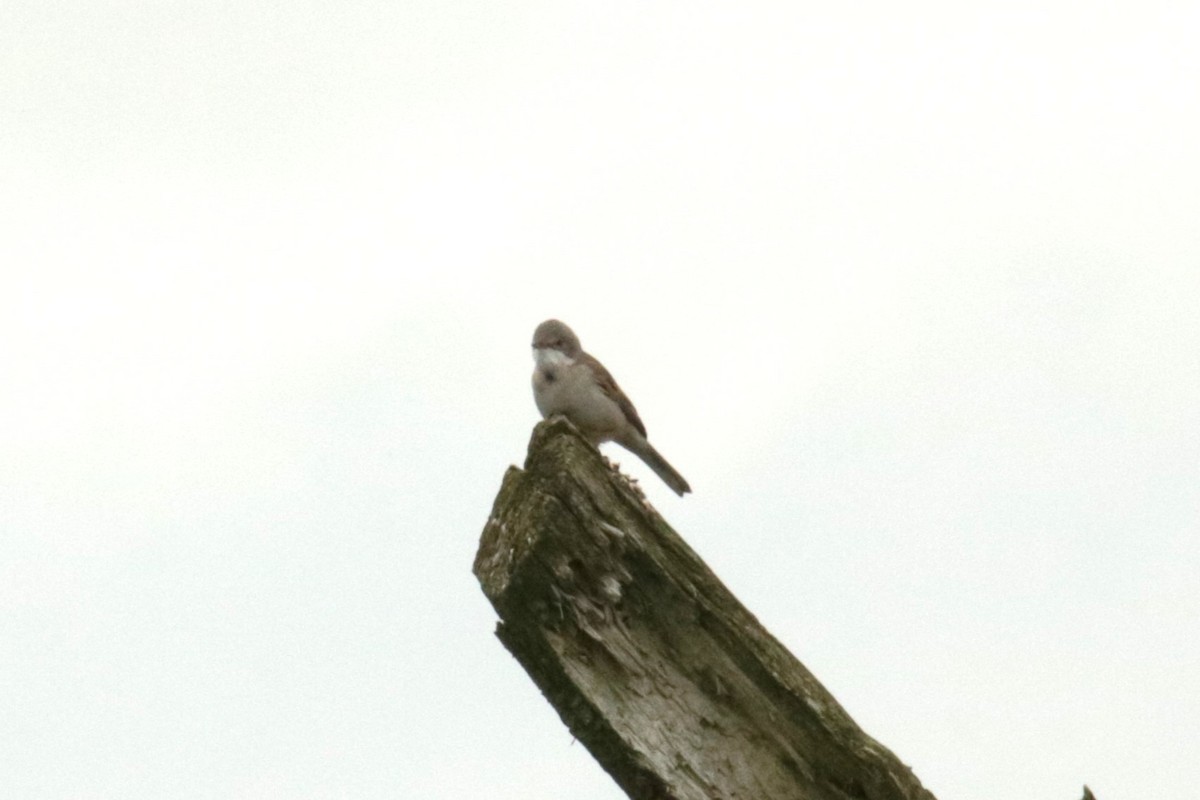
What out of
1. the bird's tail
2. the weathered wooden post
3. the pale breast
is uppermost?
the pale breast

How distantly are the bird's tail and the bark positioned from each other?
8.47 meters

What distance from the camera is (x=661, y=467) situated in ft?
48.5

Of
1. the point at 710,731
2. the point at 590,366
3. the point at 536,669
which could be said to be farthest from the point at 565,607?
the point at 590,366

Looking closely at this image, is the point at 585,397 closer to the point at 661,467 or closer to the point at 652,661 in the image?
the point at 661,467

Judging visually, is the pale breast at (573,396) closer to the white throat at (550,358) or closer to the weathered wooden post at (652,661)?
the white throat at (550,358)

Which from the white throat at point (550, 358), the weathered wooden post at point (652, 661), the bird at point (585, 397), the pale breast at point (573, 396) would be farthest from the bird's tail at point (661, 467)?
the weathered wooden post at point (652, 661)

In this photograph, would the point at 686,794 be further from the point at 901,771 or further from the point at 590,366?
the point at 590,366

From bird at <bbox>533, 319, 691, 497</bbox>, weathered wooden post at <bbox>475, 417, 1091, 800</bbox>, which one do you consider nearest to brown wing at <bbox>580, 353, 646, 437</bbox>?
bird at <bbox>533, 319, 691, 497</bbox>

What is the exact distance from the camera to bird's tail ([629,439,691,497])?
14.7 meters

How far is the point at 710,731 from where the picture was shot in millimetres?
5828

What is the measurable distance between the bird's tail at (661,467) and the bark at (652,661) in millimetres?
8474

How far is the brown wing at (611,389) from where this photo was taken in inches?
555

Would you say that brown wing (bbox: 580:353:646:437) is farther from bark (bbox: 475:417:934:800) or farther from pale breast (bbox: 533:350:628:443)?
bark (bbox: 475:417:934:800)

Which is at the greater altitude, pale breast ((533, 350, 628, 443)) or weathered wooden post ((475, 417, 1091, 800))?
pale breast ((533, 350, 628, 443))
